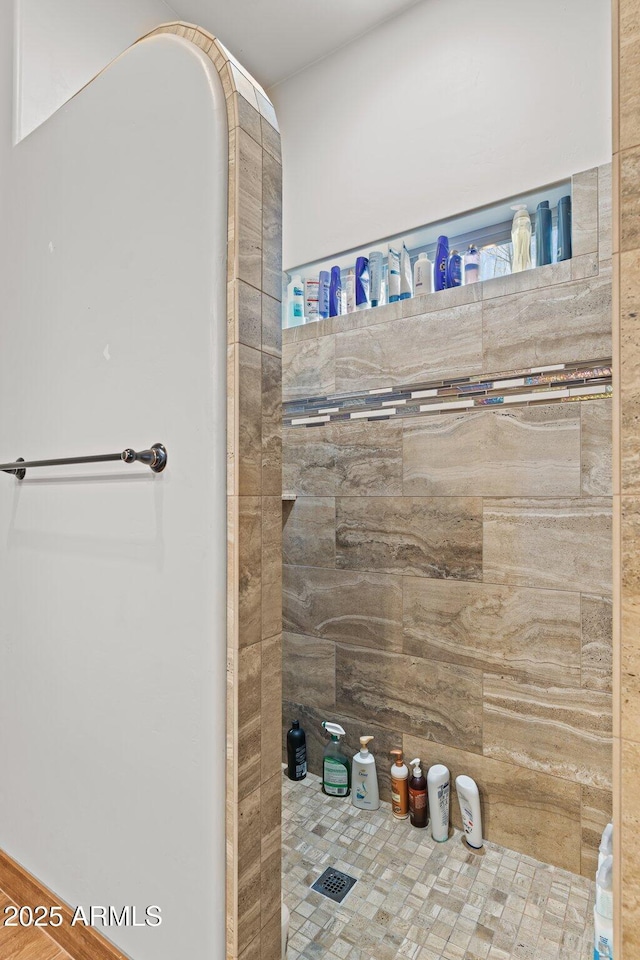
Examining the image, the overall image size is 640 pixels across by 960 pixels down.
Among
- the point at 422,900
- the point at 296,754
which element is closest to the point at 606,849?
the point at 422,900

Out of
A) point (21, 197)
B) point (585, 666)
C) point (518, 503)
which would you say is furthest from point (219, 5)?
point (585, 666)

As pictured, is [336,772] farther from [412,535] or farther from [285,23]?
[285,23]

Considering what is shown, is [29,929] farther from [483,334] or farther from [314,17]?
[314,17]

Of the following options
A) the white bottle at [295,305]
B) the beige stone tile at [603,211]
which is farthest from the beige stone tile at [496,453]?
the white bottle at [295,305]

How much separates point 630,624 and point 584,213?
1341 millimetres

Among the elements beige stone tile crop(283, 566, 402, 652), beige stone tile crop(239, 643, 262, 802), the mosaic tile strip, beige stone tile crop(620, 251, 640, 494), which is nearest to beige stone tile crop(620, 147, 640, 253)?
beige stone tile crop(620, 251, 640, 494)

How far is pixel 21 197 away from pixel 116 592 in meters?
1.09

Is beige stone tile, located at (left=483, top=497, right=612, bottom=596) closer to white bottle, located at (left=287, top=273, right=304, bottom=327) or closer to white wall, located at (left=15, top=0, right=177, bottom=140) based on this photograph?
white bottle, located at (left=287, top=273, right=304, bottom=327)

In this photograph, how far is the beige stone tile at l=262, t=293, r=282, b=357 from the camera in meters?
0.99

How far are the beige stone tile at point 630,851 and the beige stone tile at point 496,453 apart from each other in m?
1.01

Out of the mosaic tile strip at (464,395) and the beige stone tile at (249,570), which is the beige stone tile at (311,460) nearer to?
the mosaic tile strip at (464,395)

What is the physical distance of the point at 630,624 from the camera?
0.57m

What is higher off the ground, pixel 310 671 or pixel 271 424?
pixel 271 424

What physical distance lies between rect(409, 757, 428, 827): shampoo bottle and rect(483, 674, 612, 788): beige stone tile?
0.78 ft
